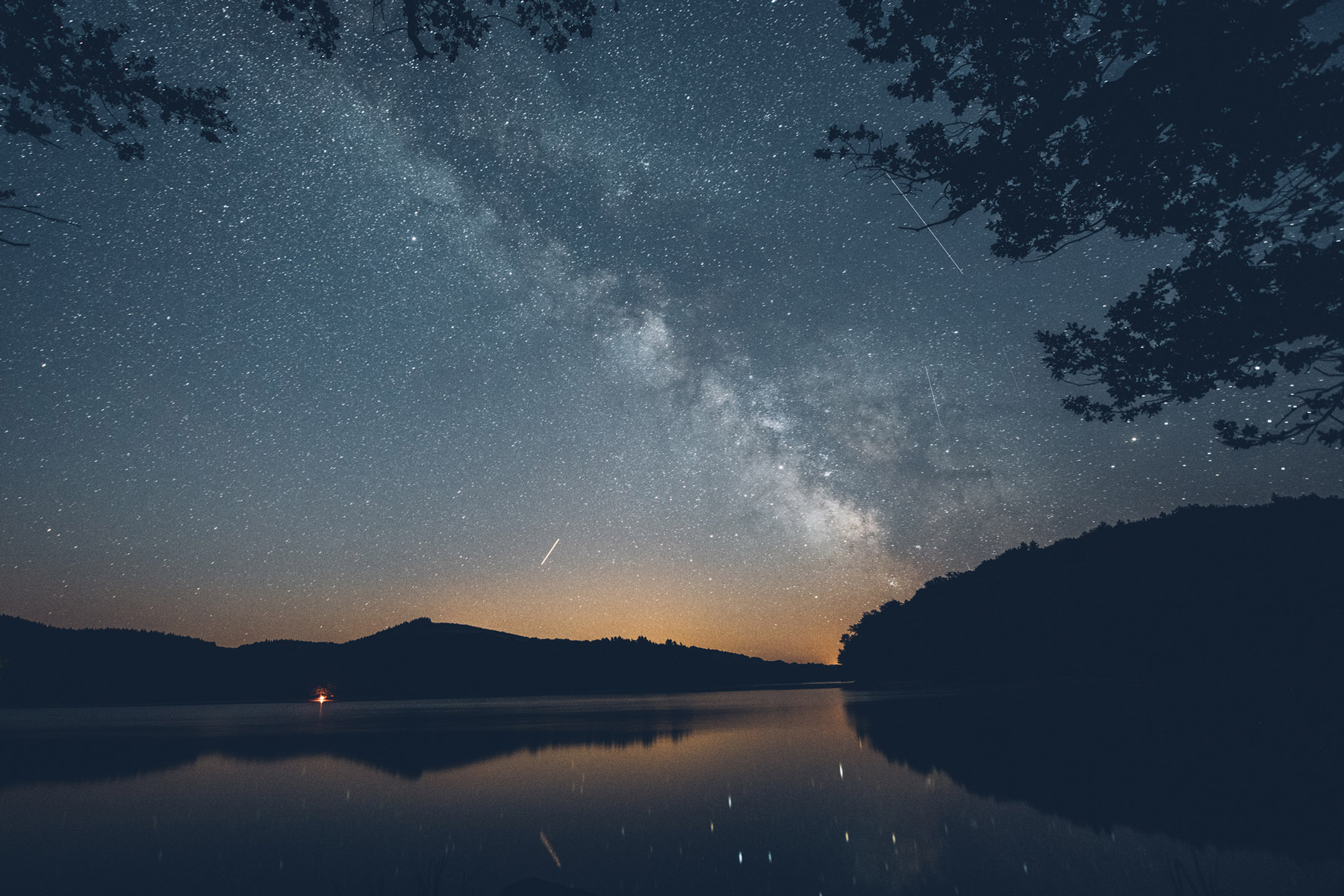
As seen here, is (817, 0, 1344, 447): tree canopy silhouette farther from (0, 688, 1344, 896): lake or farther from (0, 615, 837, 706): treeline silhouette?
(0, 615, 837, 706): treeline silhouette

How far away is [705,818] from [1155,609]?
78568mm

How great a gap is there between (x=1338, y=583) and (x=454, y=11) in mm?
63187

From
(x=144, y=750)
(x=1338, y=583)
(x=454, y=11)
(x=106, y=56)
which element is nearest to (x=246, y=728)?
(x=144, y=750)

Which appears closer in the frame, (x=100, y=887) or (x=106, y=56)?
(x=106, y=56)

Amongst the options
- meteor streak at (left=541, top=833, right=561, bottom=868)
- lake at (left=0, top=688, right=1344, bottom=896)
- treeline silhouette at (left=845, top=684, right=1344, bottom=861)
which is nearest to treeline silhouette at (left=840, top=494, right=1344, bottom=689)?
treeline silhouette at (left=845, top=684, right=1344, bottom=861)

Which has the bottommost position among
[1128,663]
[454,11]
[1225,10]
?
[1128,663]

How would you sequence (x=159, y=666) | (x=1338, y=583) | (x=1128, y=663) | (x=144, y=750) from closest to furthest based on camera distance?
(x=144, y=750), (x=1338, y=583), (x=1128, y=663), (x=159, y=666)

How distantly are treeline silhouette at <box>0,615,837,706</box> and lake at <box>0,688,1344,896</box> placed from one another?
3621 inches

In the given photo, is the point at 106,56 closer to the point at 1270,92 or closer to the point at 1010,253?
the point at 1010,253

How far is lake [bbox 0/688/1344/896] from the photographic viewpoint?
314 inches

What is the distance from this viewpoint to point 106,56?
306 inches

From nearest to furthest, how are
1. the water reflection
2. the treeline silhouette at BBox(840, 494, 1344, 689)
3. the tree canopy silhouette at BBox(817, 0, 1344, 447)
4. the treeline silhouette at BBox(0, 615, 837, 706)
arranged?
the tree canopy silhouette at BBox(817, 0, 1344, 447)
the water reflection
the treeline silhouette at BBox(840, 494, 1344, 689)
the treeline silhouette at BBox(0, 615, 837, 706)

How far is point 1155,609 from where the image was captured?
66.6m

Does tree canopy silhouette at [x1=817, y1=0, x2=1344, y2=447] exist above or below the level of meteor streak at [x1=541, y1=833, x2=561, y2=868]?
above
